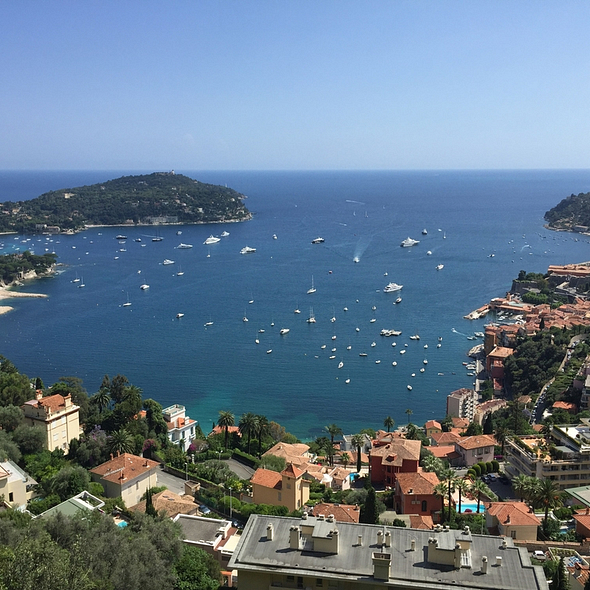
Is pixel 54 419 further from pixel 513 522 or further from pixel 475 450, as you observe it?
pixel 475 450

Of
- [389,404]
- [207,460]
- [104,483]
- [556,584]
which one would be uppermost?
[556,584]

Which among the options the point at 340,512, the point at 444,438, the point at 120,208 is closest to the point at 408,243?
the point at 120,208

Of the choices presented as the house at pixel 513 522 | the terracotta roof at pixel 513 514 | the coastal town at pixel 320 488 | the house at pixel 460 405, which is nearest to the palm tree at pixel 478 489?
the coastal town at pixel 320 488

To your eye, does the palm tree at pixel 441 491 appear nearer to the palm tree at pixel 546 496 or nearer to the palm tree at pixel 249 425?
the palm tree at pixel 546 496

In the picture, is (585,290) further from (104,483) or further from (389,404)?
(104,483)

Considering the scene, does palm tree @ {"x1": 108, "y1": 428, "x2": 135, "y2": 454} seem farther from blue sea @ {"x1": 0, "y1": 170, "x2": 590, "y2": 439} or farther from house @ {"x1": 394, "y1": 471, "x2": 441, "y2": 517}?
blue sea @ {"x1": 0, "y1": 170, "x2": 590, "y2": 439}

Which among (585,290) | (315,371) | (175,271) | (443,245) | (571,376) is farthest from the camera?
(443,245)

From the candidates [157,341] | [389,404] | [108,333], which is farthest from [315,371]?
[108,333]
